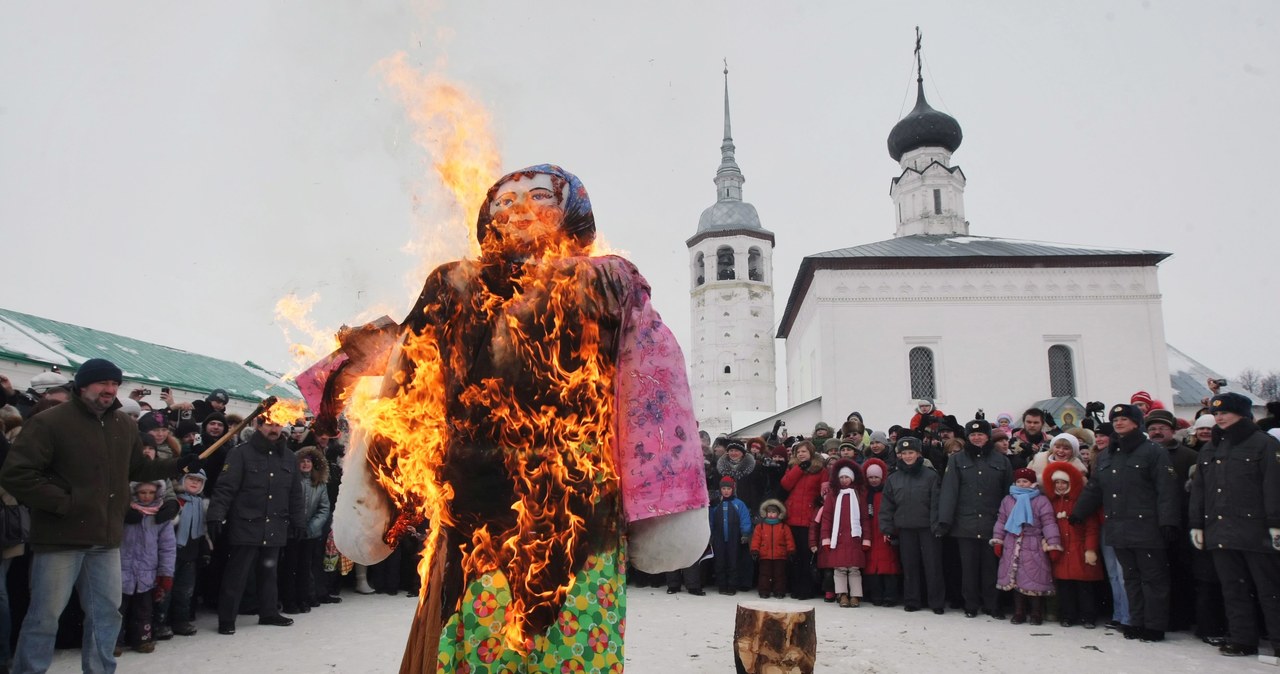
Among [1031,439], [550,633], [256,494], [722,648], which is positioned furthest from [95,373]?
[1031,439]

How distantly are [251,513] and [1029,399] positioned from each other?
95.4 ft

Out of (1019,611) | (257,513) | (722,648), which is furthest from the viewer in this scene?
(1019,611)

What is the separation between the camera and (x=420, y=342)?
218 centimetres

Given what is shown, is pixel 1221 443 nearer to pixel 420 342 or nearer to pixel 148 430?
pixel 420 342

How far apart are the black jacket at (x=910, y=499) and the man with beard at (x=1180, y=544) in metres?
2.26

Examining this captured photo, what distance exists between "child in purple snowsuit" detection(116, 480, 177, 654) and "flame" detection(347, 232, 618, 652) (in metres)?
5.72

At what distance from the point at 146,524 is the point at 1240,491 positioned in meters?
9.20

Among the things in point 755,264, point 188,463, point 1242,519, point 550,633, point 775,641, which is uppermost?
point 755,264

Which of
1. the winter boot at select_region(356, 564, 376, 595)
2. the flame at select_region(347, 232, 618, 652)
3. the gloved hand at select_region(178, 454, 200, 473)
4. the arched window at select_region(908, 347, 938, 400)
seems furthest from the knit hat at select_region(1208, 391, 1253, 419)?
the arched window at select_region(908, 347, 938, 400)

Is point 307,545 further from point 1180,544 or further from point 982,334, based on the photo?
point 982,334

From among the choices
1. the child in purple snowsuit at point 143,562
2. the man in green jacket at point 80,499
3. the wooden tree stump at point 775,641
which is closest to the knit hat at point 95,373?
the man in green jacket at point 80,499

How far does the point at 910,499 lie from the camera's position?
9.45m

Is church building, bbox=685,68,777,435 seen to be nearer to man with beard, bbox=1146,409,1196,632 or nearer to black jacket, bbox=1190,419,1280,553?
man with beard, bbox=1146,409,1196,632

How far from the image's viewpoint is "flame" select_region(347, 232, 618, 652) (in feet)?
6.33
